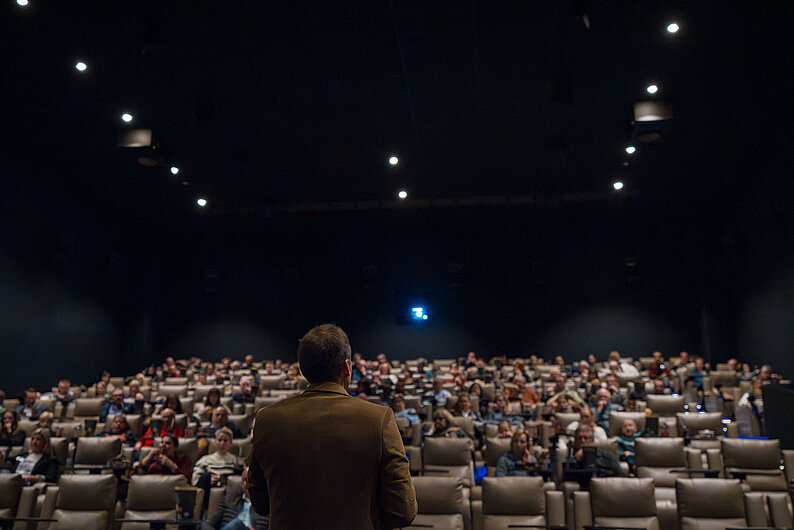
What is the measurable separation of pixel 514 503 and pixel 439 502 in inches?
23.1

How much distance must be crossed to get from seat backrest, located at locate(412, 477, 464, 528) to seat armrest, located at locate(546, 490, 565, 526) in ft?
2.22

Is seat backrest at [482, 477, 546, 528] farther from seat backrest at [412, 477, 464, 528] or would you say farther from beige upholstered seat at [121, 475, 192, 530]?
beige upholstered seat at [121, 475, 192, 530]

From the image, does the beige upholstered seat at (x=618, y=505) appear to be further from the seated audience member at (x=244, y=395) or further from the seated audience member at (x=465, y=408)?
the seated audience member at (x=244, y=395)

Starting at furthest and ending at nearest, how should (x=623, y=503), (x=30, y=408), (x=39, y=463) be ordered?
(x=30, y=408) → (x=39, y=463) → (x=623, y=503)

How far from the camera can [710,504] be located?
4.76 meters

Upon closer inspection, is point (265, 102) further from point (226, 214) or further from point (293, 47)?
point (226, 214)

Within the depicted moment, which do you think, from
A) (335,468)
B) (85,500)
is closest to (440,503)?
(85,500)

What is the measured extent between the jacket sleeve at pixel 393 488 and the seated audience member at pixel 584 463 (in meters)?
4.34

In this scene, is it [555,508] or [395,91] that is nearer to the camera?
[555,508]

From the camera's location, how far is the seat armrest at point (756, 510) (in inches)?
187

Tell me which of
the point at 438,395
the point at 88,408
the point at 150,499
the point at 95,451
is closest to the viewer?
the point at 150,499

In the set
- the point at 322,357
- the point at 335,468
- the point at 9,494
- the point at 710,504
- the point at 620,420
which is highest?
the point at 620,420

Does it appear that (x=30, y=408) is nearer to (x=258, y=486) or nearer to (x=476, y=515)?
(x=476, y=515)

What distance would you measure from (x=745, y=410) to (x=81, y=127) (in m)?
11.7
